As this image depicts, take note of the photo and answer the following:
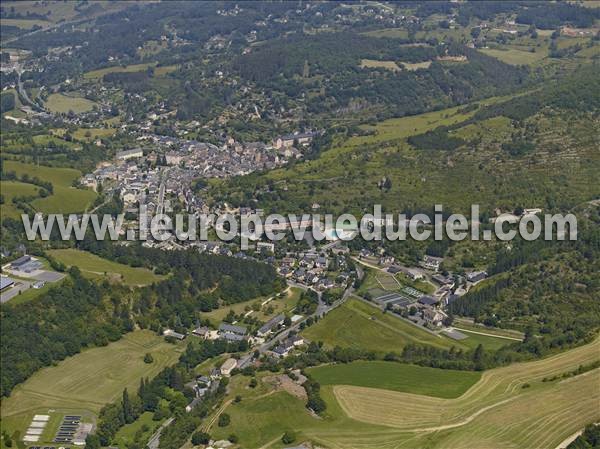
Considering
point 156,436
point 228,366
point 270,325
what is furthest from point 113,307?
point 156,436

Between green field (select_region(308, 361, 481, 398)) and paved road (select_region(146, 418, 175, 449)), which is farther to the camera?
green field (select_region(308, 361, 481, 398))

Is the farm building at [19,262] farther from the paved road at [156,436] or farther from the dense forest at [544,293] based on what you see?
the dense forest at [544,293]

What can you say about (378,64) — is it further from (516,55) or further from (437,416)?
(437,416)

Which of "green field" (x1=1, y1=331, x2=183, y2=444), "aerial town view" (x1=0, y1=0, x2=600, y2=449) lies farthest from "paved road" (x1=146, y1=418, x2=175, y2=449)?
"green field" (x1=1, y1=331, x2=183, y2=444)

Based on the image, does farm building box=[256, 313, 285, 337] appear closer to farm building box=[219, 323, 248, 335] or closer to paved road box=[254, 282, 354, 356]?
paved road box=[254, 282, 354, 356]

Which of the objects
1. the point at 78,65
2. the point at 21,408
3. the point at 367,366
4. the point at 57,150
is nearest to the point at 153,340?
the point at 21,408

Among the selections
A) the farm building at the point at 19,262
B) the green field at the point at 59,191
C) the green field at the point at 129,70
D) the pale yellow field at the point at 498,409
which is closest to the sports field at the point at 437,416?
the pale yellow field at the point at 498,409
